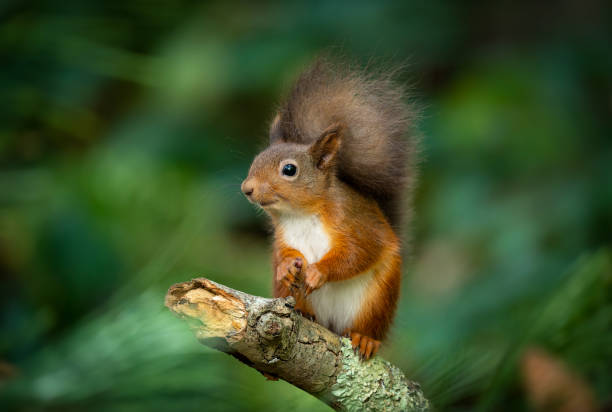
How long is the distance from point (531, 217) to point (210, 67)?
Result: 1500 millimetres

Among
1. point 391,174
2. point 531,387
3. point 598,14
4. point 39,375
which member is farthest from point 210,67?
point 531,387

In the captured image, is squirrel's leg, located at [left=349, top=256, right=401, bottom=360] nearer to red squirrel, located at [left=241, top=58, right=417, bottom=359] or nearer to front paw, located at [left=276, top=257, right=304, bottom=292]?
red squirrel, located at [left=241, top=58, right=417, bottom=359]

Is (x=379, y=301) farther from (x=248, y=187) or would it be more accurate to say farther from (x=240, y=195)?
(x=240, y=195)

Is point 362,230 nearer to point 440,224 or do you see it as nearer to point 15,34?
point 15,34

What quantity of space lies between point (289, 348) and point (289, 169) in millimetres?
447

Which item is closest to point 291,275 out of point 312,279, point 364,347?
point 312,279

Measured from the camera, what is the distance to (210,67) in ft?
10.0

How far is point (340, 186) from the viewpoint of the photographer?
1191 millimetres

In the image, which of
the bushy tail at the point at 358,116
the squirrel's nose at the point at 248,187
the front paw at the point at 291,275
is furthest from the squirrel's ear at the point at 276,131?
the front paw at the point at 291,275

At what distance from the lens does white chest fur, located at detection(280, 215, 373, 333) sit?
1.17 metres

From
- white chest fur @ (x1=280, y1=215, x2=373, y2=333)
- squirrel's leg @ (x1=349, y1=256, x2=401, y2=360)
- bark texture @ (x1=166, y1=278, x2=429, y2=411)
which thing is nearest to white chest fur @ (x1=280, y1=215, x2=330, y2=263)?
white chest fur @ (x1=280, y1=215, x2=373, y2=333)

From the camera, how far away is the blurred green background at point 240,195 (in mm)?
908

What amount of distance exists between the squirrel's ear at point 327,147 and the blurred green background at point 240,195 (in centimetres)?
17

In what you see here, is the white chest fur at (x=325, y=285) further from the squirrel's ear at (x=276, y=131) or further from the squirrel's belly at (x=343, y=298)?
the squirrel's ear at (x=276, y=131)
